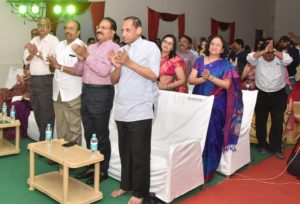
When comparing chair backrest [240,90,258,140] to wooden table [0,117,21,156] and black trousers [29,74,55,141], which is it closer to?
black trousers [29,74,55,141]

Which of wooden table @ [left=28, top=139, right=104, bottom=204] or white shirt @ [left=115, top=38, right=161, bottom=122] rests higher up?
white shirt @ [left=115, top=38, right=161, bottom=122]

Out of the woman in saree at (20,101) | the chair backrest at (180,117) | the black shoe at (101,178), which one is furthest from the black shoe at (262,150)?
the woman in saree at (20,101)

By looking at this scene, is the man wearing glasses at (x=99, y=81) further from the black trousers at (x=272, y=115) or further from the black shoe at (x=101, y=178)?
the black trousers at (x=272, y=115)

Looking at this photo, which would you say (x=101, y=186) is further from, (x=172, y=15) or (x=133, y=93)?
(x=172, y=15)

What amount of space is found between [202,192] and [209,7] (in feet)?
24.1

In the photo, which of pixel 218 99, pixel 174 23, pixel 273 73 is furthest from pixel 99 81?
pixel 174 23

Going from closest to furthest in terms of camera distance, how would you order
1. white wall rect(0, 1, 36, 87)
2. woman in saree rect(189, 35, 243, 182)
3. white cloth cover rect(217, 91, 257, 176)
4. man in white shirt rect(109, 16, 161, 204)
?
1. man in white shirt rect(109, 16, 161, 204)
2. woman in saree rect(189, 35, 243, 182)
3. white cloth cover rect(217, 91, 257, 176)
4. white wall rect(0, 1, 36, 87)

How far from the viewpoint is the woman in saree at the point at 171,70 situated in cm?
338

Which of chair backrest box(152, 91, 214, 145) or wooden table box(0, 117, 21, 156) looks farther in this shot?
wooden table box(0, 117, 21, 156)

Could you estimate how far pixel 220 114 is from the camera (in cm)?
304

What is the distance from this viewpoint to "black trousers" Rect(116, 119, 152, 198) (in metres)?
2.37

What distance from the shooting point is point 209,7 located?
30.5 ft

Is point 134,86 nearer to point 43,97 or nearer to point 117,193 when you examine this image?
point 117,193

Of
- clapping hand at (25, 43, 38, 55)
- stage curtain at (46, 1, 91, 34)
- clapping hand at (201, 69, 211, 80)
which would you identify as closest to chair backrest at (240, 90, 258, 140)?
clapping hand at (201, 69, 211, 80)
